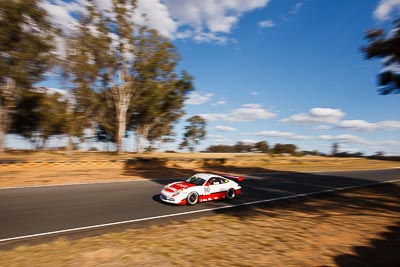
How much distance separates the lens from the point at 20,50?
22.3 meters

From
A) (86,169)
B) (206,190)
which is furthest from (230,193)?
(86,169)

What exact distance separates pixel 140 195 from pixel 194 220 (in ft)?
16.5

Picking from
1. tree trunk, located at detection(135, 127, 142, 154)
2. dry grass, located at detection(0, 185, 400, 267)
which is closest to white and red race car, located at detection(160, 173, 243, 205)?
dry grass, located at detection(0, 185, 400, 267)

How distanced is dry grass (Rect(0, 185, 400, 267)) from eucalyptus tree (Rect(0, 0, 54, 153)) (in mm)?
20039

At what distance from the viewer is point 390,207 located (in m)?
13.2

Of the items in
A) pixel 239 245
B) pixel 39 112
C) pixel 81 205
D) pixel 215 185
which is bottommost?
pixel 239 245

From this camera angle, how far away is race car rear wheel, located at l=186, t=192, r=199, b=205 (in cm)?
1231

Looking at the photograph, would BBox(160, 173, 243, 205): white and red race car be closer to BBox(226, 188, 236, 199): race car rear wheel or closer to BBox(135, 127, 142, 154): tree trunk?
BBox(226, 188, 236, 199): race car rear wheel

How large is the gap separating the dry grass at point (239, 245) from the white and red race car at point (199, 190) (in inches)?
81.7

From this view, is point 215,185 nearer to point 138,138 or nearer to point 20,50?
point 20,50

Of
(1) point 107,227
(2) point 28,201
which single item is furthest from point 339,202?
(2) point 28,201

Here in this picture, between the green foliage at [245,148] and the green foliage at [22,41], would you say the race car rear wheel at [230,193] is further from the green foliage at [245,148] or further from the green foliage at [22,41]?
the green foliage at [245,148]

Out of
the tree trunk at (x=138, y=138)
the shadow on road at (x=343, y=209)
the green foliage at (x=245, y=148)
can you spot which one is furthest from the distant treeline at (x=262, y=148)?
the shadow on road at (x=343, y=209)

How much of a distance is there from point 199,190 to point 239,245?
18.4 ft
